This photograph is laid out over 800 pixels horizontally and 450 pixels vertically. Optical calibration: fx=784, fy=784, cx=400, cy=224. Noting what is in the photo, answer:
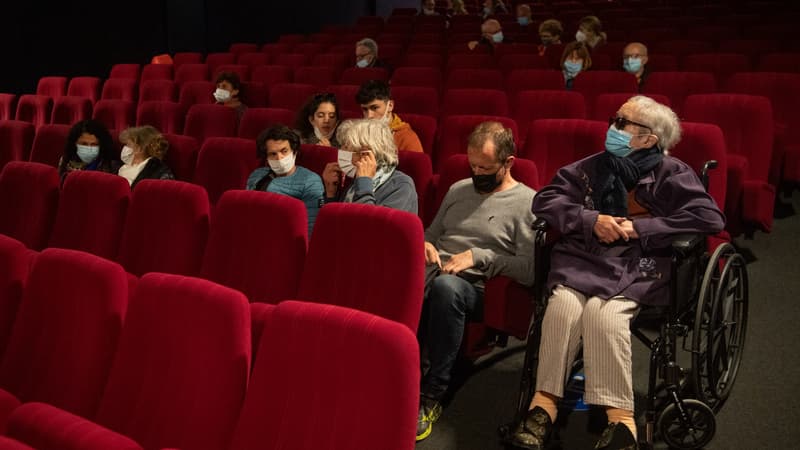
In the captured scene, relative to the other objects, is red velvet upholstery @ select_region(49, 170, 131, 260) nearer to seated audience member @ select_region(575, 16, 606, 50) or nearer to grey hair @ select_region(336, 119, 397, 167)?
grey hair @ select_region(336, 119, 397, 167)

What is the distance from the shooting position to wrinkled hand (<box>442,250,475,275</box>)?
1.38 meters

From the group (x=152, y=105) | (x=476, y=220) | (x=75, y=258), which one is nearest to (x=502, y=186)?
(x=476, y=220)

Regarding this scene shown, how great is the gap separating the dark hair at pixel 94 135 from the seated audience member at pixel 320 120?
52cm

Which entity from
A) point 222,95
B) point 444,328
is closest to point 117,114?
point 222,95

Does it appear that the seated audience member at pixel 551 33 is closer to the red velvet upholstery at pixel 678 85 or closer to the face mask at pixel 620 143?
the red velvet upholstery at pixel 678 85

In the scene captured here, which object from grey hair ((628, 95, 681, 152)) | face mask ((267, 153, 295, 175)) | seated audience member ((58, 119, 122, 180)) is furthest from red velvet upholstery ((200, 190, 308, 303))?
seated audience member ((58, 119, 122, 180))

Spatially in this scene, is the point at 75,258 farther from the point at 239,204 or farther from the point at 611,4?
the point at 611,4

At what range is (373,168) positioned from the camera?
5.10 feet

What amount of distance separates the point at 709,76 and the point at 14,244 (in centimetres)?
202

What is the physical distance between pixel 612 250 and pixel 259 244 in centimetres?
60

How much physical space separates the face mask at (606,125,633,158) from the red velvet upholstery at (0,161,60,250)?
3.67 feet

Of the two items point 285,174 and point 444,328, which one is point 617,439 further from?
point 285,174

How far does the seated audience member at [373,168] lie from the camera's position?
1535 mm

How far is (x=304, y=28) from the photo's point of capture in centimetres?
604
